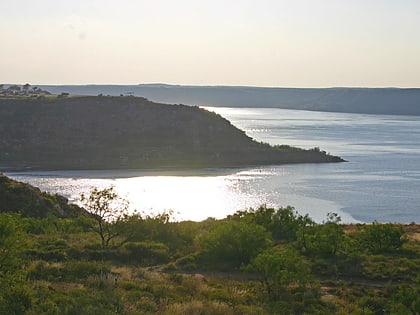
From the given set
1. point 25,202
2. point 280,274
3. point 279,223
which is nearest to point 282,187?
point 25,202

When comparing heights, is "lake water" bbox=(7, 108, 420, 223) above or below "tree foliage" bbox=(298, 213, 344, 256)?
below

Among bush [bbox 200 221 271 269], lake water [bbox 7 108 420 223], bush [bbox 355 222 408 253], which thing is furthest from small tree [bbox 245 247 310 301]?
lake water [bbox 7 108 420 223]

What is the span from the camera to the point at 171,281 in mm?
10688

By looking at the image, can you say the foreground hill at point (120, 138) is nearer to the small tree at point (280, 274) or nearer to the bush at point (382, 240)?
the bush at point (382, 240)

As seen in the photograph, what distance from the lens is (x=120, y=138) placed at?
74.8 meters

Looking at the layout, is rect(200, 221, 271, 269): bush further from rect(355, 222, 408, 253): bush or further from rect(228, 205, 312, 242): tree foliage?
rect(355, 222, 408, 253): bush

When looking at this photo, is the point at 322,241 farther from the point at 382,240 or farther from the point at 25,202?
the point at 25,202

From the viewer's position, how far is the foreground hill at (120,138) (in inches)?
2670

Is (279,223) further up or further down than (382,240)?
further down

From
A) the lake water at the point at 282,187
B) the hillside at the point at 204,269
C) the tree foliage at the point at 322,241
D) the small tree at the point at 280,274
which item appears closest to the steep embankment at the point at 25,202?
the hillside at the point at 204,269

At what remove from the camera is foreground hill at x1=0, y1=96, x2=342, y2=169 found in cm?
6781

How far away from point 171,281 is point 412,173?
48.6 m

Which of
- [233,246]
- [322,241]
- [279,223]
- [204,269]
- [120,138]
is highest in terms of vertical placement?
[322,241]

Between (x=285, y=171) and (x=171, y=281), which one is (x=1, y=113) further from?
(x=171, y=281)
